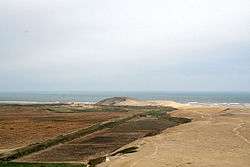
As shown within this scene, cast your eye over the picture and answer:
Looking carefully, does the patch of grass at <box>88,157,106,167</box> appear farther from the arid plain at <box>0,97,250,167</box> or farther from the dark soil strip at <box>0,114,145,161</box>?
the dark soil strip at <box>0,114,145,161</box>

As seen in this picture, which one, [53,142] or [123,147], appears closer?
[123,147]

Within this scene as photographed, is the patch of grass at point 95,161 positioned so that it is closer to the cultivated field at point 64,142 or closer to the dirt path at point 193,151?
the cultivated field at point 64,142

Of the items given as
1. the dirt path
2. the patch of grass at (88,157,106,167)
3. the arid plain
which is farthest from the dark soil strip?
the dirt path

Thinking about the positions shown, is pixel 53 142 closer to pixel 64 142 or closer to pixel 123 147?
pixel 64 142

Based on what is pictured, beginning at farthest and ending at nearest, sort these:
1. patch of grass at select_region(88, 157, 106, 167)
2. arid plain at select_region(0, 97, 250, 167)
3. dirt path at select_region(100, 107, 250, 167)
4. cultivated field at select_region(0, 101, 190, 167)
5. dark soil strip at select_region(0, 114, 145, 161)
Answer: dark soil strip at select_region(0, 114, 145, 161), cultivated field at select_region(0, 101, 190, 167), patch of grass at select_region(88, 157, 106, 167), arid plain at select_region(0, 97, 250, 167), dirt path at select_region(100, 107, 250, 167)

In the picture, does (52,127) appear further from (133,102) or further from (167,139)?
(133,102)

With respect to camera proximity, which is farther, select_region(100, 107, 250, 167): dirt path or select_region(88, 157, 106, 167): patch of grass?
select_region(88, 157, 106, 167): patch of grass

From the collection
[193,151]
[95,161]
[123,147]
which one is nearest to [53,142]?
[123,147]

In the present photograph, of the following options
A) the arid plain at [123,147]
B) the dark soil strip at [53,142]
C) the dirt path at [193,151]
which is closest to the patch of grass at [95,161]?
the arid plain at [123,147]

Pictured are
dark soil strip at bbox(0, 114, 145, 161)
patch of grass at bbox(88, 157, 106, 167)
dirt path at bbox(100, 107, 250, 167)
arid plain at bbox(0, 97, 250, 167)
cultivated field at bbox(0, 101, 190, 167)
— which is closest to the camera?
dirt path at bbox(100, 107, 250, 167)

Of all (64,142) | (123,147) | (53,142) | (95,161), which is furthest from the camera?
(64,142)

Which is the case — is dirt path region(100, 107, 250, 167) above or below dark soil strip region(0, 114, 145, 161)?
above
